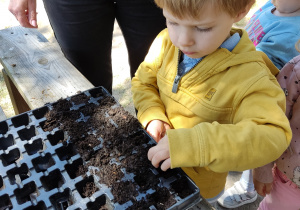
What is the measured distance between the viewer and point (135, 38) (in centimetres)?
179

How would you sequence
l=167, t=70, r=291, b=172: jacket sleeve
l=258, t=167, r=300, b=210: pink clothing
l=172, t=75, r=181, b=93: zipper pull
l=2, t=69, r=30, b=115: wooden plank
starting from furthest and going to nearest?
1. l=2, t=69, r=30, b=115: wooden plank
2. l=258, t=167, r=300, b=210: pink clothing
3. l=172, t=75, r=181, b=93: zipper pull
4. l=167, t=70, r=291, b=172: jacket sleeve

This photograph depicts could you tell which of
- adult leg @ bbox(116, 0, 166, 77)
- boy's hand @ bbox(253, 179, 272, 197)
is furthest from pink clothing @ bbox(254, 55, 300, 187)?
adult leg @ bbox(116, 0, 166, 77)

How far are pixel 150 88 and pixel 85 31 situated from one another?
564mm

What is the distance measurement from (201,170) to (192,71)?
444mm

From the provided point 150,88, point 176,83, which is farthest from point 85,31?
point 176,83

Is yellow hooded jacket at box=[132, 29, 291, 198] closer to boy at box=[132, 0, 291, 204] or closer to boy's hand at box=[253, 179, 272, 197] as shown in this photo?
boy at box=[132, 0, 291, 204]

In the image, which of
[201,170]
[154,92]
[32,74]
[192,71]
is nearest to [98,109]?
[154,92]

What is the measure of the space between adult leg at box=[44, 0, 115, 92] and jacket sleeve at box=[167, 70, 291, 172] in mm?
988

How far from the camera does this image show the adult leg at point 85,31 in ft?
5.35

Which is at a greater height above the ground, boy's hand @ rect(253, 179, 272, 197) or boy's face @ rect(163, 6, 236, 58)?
boy's face @ rect(163, 6, 236, 58)

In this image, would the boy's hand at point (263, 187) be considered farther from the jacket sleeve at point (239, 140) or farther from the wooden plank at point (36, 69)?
the wooden plank at point (36, 69)

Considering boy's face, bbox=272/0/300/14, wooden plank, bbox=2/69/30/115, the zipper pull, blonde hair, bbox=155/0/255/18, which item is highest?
blonde hair, bbox=155/0/255/18

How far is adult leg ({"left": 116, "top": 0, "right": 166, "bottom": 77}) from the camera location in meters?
1.64

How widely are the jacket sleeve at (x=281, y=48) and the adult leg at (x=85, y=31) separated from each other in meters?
0.87
